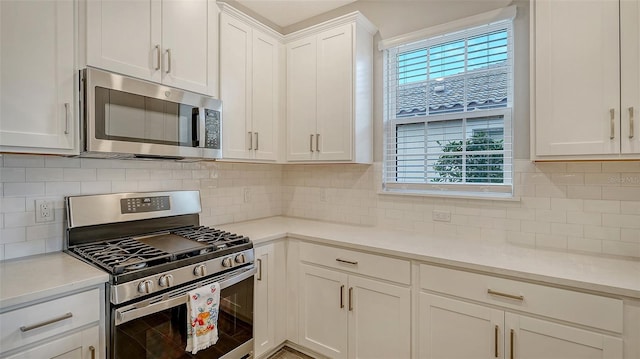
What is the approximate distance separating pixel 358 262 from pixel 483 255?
0.70 m

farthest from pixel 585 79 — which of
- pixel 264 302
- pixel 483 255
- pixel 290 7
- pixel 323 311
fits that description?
pixel 264 302

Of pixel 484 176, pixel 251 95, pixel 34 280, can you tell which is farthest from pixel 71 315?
pixel 484 176

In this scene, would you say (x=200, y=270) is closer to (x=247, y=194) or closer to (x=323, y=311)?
(x=323, y=311)

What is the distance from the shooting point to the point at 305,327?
227 cm

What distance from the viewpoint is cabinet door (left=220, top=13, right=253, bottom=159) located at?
223 centimetres

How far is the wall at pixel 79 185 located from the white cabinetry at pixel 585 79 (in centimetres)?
214

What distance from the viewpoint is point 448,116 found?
2.29 meters

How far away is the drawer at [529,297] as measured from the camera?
52.6 inches

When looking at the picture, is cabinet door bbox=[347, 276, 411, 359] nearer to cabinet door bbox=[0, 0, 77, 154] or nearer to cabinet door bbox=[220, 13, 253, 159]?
cabinet door bbox=[220, 13, 253, 159]

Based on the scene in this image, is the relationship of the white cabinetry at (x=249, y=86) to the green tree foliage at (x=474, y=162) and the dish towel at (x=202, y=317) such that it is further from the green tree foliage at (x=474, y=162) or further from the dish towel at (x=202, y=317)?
the green tree foliage at (x=474, y=162)

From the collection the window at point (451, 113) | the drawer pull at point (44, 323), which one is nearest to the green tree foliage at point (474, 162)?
the window at point (451, 113)

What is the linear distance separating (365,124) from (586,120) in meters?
1.32

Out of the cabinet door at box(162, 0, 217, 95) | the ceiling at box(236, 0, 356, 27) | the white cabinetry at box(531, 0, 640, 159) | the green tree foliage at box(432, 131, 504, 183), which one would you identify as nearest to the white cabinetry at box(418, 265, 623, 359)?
the white cabinetry at box(531, 0, 640, 159)

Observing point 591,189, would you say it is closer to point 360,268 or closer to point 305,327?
point 360,268
